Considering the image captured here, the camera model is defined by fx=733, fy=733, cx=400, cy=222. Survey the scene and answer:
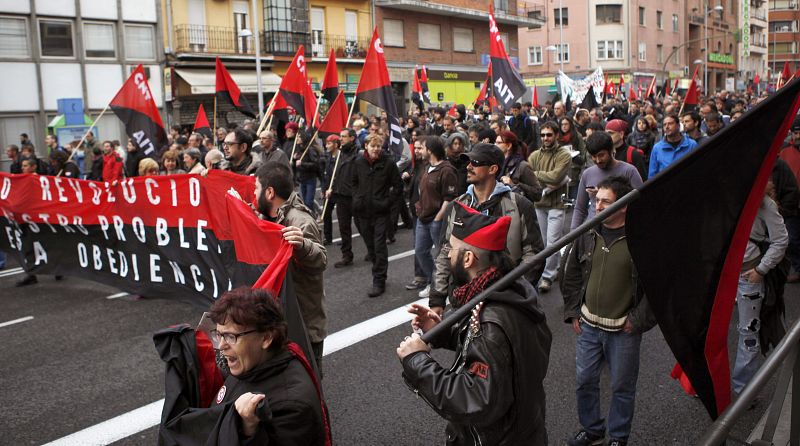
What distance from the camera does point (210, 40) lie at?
2947cm

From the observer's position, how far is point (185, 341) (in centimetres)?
285

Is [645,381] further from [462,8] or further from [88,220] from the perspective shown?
[462,8]

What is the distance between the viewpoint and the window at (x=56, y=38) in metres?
25.1

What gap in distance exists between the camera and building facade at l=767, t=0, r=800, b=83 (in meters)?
88.2

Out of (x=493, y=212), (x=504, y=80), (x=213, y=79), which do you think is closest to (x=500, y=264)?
(x=493, y=212)

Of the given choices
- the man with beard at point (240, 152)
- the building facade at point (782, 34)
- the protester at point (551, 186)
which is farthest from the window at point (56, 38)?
the building facade at point (782, 34)

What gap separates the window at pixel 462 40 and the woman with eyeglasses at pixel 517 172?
113 feet

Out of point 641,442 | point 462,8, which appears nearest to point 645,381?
point 641,442

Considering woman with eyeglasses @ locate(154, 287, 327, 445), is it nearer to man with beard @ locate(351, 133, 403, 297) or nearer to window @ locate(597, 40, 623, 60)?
man with beard @ locate(351, 133, 403, 297)

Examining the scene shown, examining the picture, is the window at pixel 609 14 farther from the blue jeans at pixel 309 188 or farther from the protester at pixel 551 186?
the protester at pixel 551 186

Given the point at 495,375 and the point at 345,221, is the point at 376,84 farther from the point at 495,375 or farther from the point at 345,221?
the point at 495,375

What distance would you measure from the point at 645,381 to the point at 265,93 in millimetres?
28073

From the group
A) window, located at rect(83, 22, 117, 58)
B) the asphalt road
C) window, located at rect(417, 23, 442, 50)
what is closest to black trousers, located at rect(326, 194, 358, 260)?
the asphalt road

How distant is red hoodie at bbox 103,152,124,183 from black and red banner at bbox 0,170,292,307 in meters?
3.72
